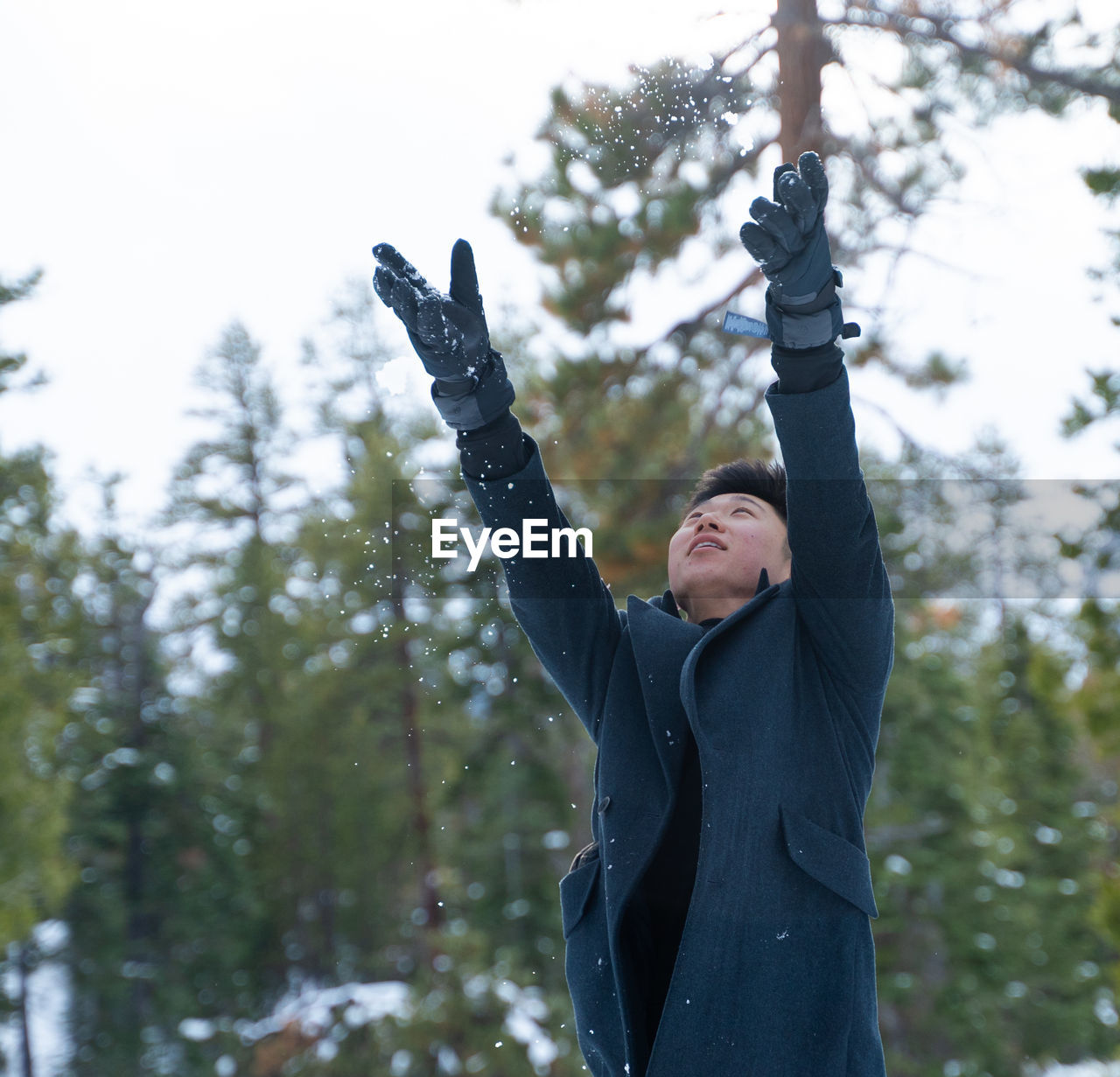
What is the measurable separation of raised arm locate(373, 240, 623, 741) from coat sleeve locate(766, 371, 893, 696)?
29cm

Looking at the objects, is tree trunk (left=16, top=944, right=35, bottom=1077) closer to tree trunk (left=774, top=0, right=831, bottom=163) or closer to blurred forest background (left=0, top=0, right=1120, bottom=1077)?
blurred forest background (left=0, top=0, right=1120, bottom=1077)

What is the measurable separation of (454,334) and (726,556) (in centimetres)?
45

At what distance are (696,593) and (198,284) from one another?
14913 mm

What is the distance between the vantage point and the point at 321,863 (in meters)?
11.5

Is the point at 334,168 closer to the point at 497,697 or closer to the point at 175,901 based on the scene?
the point at 497,697

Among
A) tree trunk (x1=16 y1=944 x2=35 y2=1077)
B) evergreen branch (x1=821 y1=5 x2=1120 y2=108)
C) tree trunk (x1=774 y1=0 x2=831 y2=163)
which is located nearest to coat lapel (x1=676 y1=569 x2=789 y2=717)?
tree trunk (x1=774 y1=0 x2=831 y2=163)

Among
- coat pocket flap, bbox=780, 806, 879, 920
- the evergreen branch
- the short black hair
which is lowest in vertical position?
coat pocket flap, bbox=780, 806, 879, 920

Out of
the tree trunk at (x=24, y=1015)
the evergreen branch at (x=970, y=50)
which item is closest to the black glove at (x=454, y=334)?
the evergreen branch at (x=970, y=50)

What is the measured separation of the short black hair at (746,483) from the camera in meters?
1.48

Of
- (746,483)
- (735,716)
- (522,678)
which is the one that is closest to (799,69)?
(746,483)

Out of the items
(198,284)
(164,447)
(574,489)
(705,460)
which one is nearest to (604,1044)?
(705,460)

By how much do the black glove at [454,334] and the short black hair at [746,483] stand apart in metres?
0.33

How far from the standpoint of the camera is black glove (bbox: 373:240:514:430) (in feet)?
4.08

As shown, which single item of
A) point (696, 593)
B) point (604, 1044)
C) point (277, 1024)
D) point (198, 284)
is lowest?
point (277, 1024)
